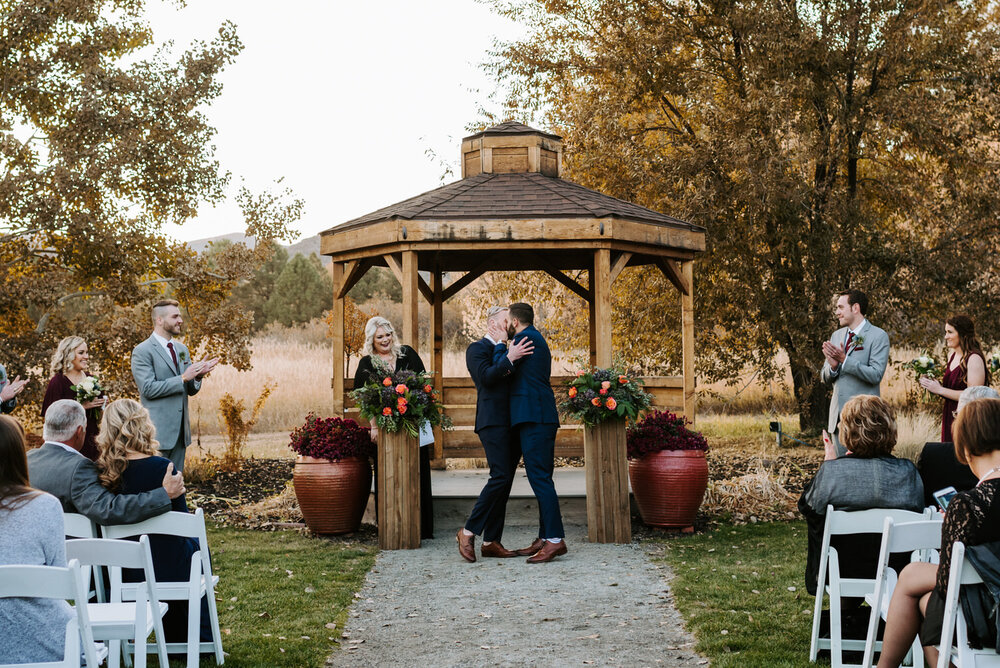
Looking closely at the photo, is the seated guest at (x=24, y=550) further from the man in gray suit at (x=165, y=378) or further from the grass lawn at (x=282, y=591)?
the man in gray suit at (x=165, y=378)

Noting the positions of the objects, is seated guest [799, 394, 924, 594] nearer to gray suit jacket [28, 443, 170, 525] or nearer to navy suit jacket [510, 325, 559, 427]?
navy suit jacket [510, 325, 559, 427]

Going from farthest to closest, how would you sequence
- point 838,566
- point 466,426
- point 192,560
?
point 466,426 < point 838,566 < point 192,560

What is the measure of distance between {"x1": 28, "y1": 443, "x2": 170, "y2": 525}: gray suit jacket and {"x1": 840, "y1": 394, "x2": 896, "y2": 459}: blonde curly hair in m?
3.20

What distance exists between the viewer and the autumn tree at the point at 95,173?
10.4m

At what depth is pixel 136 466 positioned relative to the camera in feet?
14.7

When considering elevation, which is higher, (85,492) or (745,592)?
(85,492)

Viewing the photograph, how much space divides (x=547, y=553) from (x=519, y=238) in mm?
2740

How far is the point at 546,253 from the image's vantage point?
11211 millimetres

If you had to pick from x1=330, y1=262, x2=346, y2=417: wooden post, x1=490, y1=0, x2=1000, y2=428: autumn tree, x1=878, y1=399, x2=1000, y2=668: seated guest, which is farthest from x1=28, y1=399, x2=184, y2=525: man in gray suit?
x1=490, y1=0, x2=1000, y2=428: autumn tree

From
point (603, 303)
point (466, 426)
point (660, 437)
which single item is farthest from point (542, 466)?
point (466, 426)

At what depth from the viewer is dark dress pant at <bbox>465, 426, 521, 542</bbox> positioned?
712cm

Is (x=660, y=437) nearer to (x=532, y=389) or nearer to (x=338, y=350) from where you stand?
(x=532, y=389)

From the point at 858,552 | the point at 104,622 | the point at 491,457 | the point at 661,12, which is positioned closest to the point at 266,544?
the point at 491,457

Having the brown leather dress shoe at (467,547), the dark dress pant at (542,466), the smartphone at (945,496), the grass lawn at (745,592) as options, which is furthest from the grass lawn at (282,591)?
the smartphone at (945,496)
